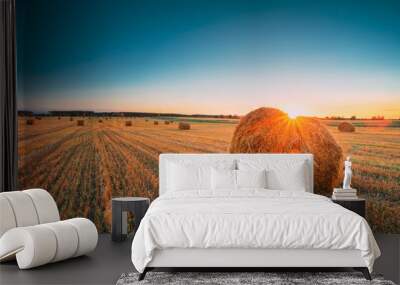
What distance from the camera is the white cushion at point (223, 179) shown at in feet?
23.0

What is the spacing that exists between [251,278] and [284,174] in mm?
2260

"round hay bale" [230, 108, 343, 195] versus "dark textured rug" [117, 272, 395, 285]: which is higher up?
"round hay bale" [230, 108, 343, 195]

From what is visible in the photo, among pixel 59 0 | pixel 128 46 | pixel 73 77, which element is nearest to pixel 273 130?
pixel 128 46

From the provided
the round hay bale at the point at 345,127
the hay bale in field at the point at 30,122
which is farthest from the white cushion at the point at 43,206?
the round hay bale at the point at 345,127

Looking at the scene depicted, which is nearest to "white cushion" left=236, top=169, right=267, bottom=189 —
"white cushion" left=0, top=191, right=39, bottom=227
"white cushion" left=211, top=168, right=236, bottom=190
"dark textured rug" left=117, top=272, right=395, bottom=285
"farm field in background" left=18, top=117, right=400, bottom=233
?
"white cushion" left=211, top=168, right=236, bottom=190

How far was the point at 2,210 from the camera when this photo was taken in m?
5.77

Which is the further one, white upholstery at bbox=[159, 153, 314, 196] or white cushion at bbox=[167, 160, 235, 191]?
white upholstery at bbox=[159, 153, 314, 196]

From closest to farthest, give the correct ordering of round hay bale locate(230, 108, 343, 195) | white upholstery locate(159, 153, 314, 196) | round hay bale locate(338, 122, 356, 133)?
1. white upholstery locate(159, 153, 314, 196)
2. round hay bale locate(230, 108, 343, 195)
3. round hay bale locate(338, 122, 356, 133)

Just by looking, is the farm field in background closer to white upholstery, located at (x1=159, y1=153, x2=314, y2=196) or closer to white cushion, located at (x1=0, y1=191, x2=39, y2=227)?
white upholstery, located at (x1=159, y1=153, x2=314, y2=196)

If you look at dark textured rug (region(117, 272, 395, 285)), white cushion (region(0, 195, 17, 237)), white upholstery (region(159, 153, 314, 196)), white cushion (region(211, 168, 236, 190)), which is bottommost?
dark textured rug (region(117, 272, 395, 285))

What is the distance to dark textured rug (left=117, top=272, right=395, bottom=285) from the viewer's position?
16.5 feet

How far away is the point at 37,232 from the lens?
218 inches

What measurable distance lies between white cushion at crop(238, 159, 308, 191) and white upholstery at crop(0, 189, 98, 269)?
2.17 m

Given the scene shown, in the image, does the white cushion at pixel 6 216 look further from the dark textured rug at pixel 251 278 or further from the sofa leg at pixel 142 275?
the sofa leg at pixel 142 275
